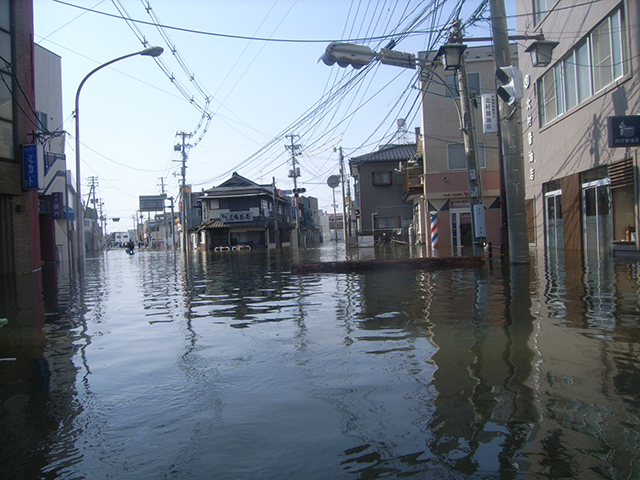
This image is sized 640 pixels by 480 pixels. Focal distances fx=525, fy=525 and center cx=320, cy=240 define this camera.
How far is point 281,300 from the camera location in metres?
9.27

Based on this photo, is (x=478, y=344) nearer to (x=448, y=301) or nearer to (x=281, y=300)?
(x=448, y=301)

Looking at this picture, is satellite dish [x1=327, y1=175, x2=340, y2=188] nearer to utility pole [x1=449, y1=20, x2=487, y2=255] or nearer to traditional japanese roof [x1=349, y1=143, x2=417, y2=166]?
traditional japanese roof [x1=349, y1=143, x2=417, y2=166]

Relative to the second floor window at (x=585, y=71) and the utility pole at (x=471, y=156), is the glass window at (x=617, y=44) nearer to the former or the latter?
the second floor window at (x=585, y=71)

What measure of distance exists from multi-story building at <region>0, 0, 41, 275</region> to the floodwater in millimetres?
10540

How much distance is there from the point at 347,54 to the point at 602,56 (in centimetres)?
771

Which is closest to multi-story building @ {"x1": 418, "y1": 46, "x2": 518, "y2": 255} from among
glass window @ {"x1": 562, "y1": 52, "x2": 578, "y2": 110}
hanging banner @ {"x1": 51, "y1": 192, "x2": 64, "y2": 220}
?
glass window @ {"x1": 562, "y1": 52, "x2": 578, "y2": 110}

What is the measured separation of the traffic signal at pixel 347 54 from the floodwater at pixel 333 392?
27.1 ft

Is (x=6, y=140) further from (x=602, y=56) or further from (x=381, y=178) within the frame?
(x=381, y=178)

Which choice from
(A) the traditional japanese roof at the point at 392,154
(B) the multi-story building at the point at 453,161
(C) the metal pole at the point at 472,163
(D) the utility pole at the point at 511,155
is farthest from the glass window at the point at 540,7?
(A) the traditional japanese roof at the point at 392,154


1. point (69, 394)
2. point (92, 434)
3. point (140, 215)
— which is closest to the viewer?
point (92, 434)

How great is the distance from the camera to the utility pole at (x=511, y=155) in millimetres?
12984

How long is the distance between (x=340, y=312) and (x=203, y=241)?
5667 centimetres

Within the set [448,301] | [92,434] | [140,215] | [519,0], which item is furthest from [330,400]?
[140,215]

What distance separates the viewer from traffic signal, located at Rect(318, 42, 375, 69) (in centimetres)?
1373
